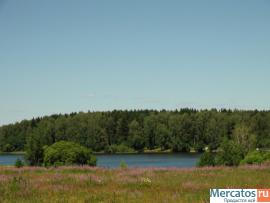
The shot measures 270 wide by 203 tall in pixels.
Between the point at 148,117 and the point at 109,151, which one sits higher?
the point at 148,117

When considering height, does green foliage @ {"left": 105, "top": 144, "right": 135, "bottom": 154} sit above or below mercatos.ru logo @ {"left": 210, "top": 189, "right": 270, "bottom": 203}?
below

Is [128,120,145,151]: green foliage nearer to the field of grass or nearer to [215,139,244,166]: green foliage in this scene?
[215,139,244,166]: green foliage

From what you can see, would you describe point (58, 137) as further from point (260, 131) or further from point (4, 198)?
point (4, 198)

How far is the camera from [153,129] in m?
162

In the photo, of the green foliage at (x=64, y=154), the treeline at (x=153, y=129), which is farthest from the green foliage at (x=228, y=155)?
the treeline at (x=153, y=129)

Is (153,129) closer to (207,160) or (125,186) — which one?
(207,160)

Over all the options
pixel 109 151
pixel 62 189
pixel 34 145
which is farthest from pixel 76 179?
pixel 109 151

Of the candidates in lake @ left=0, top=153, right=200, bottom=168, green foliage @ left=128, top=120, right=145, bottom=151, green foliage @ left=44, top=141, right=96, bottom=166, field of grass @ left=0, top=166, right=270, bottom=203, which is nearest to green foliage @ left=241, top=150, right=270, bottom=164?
field of grass @ left=0, top=166, right=270, bottom=203

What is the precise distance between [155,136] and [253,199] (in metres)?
147

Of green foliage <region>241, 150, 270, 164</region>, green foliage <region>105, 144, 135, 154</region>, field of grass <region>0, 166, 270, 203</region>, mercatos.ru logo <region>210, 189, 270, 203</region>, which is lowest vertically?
green foliage <region>105, 144, 135, 154</region>

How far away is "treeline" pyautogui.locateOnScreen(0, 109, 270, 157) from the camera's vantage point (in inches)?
5999

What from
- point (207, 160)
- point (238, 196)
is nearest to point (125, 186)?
point (238, 196)

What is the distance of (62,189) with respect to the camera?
1767cm

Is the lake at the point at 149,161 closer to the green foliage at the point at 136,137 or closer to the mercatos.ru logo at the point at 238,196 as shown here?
the mercatos.ru logo at the point at 238,196
